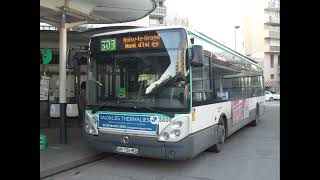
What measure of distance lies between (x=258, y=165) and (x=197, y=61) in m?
2.80

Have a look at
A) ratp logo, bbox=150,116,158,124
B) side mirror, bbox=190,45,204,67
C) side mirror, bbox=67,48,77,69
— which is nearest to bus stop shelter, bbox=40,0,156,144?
side mirror, bbox=67,48,77,69

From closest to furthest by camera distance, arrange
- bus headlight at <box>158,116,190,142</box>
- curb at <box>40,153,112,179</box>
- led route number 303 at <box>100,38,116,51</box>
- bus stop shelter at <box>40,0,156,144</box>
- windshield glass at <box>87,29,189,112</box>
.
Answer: bus headlight at <box>158,116,190,142</box>
windshield glass at <box>87,29,189,112</box>
curb at <box>40,153,112,179</box>
led route number 303 at <box>100,38,116,51</box>
bus stop shelter at <box>40,0,156,144</box>

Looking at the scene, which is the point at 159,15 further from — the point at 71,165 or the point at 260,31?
the point at 71,165

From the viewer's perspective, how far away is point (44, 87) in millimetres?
12766

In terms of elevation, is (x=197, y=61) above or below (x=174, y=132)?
above

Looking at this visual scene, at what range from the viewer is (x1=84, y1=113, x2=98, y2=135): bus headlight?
7.73 metres

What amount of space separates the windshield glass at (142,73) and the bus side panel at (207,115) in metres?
0.54

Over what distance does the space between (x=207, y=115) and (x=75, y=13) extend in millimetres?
4816

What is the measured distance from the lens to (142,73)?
24.0 ft

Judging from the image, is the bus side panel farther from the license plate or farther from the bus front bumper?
the license plate
